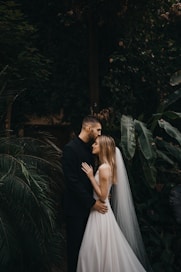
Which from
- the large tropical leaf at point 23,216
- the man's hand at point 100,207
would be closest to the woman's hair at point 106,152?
the man's hand at point 100,207

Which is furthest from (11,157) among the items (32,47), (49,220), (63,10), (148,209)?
(63,10)

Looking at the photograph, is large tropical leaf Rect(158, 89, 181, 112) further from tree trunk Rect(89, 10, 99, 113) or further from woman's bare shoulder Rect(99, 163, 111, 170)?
woman's bare shoulder Rect(99, 163, 111, 170)

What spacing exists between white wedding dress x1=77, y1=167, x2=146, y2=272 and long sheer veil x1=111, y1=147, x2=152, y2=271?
28cm

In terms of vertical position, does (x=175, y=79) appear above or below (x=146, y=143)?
above

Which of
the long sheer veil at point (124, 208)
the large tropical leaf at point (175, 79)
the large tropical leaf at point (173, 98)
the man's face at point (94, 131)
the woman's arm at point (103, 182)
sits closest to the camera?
the woman's arm at point (103, 182)

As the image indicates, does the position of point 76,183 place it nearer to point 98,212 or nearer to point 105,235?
point 98,212

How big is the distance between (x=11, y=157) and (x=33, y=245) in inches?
37.2

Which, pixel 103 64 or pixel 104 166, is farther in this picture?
pixel 103 64

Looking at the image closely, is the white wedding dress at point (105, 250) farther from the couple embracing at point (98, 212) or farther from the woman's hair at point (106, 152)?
the woman's hair at point (106, 152)

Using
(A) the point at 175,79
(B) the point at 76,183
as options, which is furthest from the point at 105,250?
(A) the point at 175,79

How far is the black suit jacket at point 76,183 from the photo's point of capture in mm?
4601

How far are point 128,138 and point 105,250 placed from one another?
170 centimetres

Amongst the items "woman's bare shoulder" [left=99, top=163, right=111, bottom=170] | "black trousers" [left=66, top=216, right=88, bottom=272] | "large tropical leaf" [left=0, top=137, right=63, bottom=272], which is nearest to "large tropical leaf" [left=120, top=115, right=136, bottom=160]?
"woman's bare shoulder" [left=99, top=163, right=111, bottom=170]

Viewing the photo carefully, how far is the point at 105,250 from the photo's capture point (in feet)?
14.5
